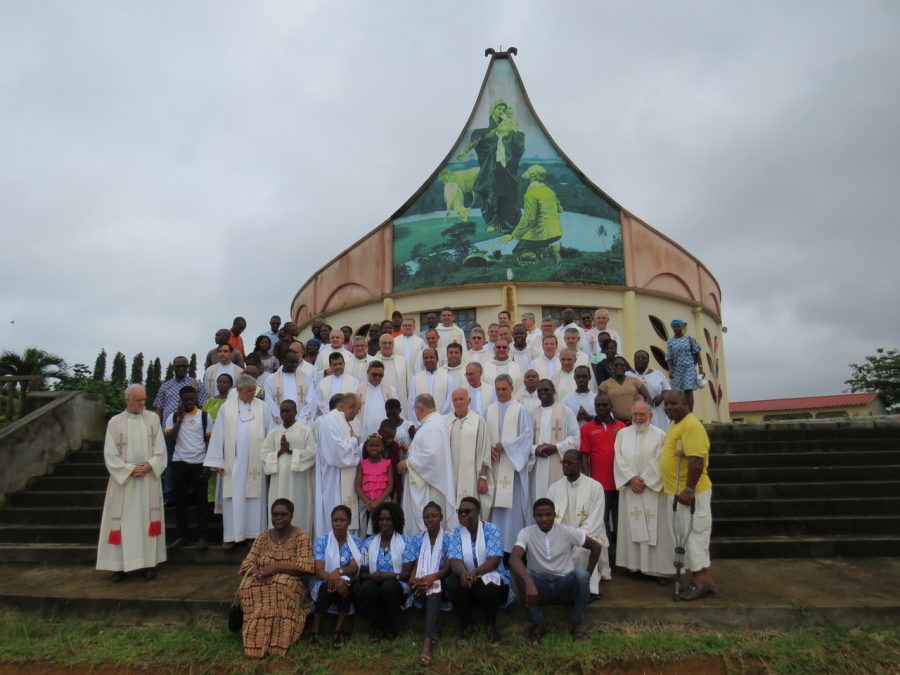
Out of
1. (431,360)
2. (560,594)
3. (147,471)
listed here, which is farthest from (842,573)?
(147,471)

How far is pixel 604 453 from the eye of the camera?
223 inches

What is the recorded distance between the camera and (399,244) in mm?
16047

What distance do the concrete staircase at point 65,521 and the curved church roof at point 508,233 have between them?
29.1 feet

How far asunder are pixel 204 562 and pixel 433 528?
2.89 m

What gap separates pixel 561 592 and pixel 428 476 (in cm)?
155

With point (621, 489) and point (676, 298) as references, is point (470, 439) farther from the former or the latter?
point (676, 298)

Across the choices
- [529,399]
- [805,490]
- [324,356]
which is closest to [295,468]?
[324,356]

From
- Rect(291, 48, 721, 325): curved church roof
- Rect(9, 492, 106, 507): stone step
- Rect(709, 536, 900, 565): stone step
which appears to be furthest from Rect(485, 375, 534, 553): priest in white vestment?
Rect(291, 48, 721, 325): curved church roof

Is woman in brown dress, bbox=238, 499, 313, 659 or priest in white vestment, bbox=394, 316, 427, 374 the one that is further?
priest in white vestment, bbox=394, 316, 427, 374

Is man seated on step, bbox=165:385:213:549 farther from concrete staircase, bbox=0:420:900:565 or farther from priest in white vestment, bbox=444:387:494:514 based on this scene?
priest in white vestment, bbox=444:387:494:514

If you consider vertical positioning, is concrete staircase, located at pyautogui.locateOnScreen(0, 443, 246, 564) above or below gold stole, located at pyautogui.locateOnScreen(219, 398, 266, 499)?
below

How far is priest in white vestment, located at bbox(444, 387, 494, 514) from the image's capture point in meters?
5.62

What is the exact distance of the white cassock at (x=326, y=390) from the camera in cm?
683

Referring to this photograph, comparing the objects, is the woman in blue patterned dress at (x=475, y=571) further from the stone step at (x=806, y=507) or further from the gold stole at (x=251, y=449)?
the stone step at (x=806, y=507)
